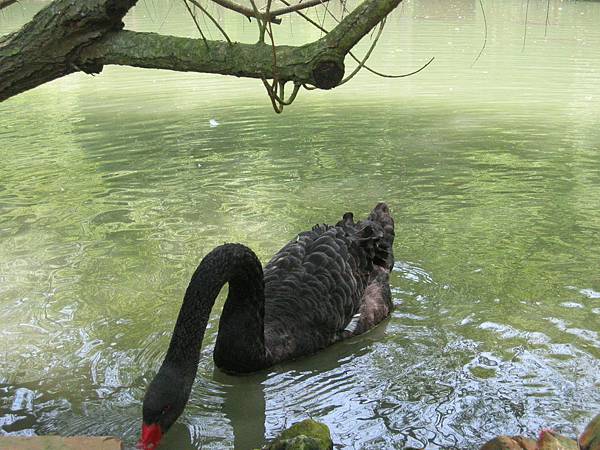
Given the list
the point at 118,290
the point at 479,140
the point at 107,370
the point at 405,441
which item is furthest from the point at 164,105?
the point at 405,441

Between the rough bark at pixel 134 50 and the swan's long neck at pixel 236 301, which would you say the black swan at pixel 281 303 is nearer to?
the swan's long neck at pixel 236 301

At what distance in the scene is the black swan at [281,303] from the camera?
301 cm

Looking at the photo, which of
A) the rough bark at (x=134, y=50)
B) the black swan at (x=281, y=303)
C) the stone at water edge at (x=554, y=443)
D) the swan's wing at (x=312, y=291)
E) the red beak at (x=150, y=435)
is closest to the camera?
the stone at water edge at (x=554, y=443)

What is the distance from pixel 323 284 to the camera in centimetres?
427

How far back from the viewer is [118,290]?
478 centimetres

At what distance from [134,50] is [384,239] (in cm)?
232

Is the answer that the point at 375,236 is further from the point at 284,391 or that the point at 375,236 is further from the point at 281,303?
the point at 284,391

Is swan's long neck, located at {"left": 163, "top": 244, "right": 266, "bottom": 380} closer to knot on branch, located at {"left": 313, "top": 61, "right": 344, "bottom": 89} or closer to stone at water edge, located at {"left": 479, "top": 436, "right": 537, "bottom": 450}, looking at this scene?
knot on branch, located at {"left": 313, "top": 61, "right": 344, "bottom": 89}

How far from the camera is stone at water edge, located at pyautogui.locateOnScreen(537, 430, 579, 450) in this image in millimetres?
2547

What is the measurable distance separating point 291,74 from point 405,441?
1553mm

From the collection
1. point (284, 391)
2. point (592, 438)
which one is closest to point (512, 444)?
point (592, 438)

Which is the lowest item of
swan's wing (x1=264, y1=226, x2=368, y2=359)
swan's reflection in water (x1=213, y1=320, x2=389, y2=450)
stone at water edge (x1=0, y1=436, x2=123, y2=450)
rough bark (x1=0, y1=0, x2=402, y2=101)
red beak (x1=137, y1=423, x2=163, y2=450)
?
swan's reflection in water (x1=213, y1=320, x2=389, y2=450)

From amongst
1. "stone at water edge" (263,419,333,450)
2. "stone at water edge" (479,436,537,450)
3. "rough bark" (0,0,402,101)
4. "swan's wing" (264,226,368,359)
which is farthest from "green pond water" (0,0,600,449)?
"stone at water edge" (479,436,537,450)

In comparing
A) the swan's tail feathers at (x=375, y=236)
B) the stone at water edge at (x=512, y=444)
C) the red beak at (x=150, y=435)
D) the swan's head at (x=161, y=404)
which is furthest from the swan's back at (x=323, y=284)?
the stone at water edge at (x=512, y=444)
